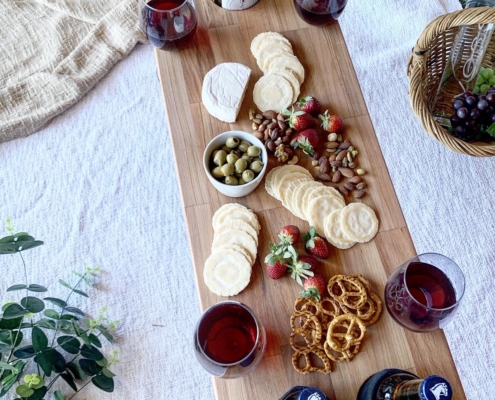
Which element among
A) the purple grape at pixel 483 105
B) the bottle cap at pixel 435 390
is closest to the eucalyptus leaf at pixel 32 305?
the bottle cap at pixel 435 390

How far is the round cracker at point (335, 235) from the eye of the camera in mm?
1021


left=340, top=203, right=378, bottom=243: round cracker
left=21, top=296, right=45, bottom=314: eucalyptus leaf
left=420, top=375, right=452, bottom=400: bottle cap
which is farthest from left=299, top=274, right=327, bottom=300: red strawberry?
left=21, top=296, right=45, bottom=314: eucalyptus leaf

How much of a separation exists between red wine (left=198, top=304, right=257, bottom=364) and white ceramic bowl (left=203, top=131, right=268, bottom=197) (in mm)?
261

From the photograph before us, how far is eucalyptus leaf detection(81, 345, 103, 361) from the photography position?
1.29 m

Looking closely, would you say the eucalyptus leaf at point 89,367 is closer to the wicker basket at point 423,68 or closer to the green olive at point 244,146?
the green olive at point 244,146

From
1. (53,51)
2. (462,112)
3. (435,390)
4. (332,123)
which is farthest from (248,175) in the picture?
(53,51)

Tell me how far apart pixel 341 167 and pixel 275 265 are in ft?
0.90

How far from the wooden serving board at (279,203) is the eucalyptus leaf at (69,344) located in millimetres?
507

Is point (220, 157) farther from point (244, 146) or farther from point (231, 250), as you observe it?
point (231, 250)

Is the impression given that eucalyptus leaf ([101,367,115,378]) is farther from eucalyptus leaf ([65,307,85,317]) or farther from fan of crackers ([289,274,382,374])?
fan of crackers ([289,274,382,374])

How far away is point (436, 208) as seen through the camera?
1615 millimetres

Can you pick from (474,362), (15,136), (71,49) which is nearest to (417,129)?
(474,362)

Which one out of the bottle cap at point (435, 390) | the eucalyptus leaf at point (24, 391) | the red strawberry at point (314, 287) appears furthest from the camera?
the eucalyptus leaf at point (24, 391)

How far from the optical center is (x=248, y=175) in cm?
102
